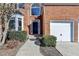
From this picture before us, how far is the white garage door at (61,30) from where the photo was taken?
2045cm

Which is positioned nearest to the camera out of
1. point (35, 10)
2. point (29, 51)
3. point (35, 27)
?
point (29, 51)

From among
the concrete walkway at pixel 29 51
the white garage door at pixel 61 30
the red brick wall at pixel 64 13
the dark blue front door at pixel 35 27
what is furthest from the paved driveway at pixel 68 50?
the dark blue front door at pixel 35 27

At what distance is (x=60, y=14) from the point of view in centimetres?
2041

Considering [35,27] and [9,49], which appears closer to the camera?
[9,49]

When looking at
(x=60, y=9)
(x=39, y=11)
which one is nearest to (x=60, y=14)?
(x=60, y=9)

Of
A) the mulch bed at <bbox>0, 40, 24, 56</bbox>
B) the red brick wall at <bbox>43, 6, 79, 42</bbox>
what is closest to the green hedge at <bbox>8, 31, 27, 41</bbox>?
the red brick wall at <bbox>43, 6, 79, 42</bbox>

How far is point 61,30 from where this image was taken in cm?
2042

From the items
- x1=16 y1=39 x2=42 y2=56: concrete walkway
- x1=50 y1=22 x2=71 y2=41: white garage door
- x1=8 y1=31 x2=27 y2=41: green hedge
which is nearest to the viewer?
x1=16 y1=39 x2=42 y2=56: concrete walkway

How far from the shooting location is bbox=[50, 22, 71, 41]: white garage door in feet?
67.1

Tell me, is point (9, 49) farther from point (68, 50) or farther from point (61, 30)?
point (61, 30)

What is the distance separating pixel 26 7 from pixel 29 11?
791 millimetres

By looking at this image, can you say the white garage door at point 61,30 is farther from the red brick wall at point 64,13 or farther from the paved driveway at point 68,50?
the paved driveway at point 68,50

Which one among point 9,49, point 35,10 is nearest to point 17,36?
point 9,49

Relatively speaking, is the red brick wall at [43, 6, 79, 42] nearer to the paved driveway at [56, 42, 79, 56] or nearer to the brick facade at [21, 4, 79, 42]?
the brick facade at [21, 4, 79, 42]
